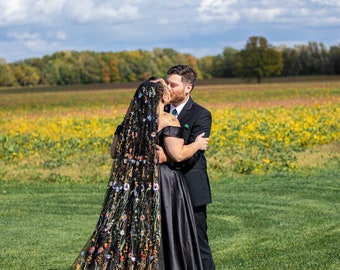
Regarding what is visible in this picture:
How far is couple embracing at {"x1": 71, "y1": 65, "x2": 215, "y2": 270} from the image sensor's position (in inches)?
237

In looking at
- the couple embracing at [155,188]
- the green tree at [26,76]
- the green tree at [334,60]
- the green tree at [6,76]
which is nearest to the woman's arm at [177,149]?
the couple embracing at [155,188]

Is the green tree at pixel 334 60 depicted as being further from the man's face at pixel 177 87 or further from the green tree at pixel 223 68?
the man's face at pixel 177 87

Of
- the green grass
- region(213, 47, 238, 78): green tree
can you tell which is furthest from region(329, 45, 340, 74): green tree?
the green grass

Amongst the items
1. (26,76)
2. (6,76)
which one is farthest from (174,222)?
(26,76)

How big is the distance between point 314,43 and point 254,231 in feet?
332

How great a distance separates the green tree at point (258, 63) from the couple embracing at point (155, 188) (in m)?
97.4

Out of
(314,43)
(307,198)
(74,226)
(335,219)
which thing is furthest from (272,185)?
(314,43)

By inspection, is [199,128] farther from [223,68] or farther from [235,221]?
[223,68]

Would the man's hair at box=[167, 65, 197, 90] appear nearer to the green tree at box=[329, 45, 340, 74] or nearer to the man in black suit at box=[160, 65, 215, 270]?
the man in black suit at box=[160, 65, 215, 270]

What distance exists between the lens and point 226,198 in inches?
504

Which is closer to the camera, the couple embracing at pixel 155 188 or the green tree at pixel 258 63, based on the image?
the couple embracing at pixel 155 188

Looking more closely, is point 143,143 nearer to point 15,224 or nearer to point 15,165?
point 15,224

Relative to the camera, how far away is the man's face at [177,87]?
243 inches

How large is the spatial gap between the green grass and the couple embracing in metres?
2.19
